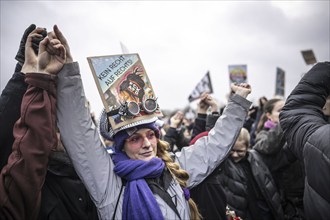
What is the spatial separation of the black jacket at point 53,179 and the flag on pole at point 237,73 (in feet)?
16.6

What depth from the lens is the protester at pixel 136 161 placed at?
5.43 ft

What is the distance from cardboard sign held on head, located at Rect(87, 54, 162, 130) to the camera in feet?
6.12

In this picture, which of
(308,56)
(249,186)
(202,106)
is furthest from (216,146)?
(308,56)

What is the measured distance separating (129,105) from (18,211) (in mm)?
921

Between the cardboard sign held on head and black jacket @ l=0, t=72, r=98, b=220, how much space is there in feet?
1.49

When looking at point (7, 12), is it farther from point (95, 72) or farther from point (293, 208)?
point (293, 208)

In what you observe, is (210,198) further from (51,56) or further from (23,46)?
(23,46)

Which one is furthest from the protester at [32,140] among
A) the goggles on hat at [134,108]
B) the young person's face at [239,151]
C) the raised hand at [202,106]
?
the young person's face at [239,151]

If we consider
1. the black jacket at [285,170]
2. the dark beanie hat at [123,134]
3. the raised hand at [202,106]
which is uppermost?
the dark beanie hat at [123,134]

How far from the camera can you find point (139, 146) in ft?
6.47

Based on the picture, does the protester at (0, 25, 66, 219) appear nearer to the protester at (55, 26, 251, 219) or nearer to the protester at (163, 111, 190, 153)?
the protester at (55, 26, 251, 219)

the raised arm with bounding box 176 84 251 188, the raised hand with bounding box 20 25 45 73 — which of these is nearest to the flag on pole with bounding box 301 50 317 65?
the raised arm with bounding box 176 84 251 188

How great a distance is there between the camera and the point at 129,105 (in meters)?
1.90

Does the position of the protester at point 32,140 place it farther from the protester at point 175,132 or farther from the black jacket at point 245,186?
the protester at point 175,132
